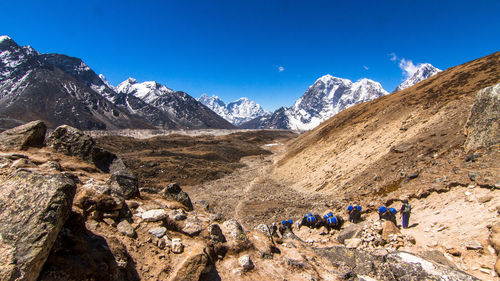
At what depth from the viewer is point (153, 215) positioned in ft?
25.8

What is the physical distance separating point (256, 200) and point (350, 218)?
14.1 metres

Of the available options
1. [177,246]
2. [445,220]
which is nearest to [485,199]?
[445,220]

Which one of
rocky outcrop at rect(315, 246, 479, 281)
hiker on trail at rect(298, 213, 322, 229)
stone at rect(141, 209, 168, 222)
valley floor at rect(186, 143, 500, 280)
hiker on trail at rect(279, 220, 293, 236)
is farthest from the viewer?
hiker on trail at rect(298, 213, 322, 229)

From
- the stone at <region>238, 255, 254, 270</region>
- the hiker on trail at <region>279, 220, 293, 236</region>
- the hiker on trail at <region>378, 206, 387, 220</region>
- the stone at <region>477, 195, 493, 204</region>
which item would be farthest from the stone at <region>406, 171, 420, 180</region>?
the stone at <region>238, 255, 254, 270</region>

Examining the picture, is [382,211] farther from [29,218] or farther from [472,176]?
[29,218]

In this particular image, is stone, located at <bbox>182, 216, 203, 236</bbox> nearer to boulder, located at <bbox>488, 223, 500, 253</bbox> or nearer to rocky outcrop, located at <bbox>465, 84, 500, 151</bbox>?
boulder, located at <bbox>488, 223, 500, 253</bbox>

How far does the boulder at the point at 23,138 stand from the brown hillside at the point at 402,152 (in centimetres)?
2024

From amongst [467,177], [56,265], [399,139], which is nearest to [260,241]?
[56,265]

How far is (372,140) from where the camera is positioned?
32.8m

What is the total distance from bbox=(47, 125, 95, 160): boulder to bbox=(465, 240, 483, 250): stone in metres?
16.1

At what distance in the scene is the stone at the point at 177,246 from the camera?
6785mm

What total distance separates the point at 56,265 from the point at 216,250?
434cm

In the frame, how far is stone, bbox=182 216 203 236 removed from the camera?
796 cm

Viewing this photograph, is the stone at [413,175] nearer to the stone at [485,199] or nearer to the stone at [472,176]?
the stone at [472,176]
